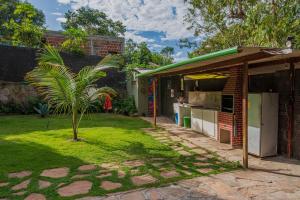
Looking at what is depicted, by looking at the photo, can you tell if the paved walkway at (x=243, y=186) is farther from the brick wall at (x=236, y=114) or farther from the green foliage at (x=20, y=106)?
the green foliage at (x=20, y=106)

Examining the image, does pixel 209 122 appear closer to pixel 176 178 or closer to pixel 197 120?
pixel 197 120

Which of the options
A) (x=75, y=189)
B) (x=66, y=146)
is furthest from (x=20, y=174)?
(x=66, y=146)

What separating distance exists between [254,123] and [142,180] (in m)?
3.21

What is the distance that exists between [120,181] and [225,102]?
444 cm

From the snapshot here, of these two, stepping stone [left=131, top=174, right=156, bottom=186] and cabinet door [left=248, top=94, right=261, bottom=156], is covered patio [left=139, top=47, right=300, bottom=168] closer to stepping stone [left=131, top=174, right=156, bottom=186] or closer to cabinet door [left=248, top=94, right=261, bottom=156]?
cabinet door [left=248, top=94, right=261, bottom=156]

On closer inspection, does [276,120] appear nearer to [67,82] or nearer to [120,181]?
[120,181]

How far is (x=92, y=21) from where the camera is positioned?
32.7 meters

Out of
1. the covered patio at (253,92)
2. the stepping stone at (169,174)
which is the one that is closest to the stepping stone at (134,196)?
the stepping stone at (169,174)

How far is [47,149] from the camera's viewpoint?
6.52 m

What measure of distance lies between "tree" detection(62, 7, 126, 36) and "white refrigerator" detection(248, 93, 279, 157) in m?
28.5

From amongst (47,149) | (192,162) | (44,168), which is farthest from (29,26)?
(192,162)

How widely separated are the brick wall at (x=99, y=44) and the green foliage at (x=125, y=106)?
455cm

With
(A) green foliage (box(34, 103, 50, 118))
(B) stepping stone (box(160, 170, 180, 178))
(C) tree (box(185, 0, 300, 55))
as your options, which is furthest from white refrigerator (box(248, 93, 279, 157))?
(A) green foliage (box(34, 103, 50, 118))

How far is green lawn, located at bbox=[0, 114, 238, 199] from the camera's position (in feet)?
14.9
